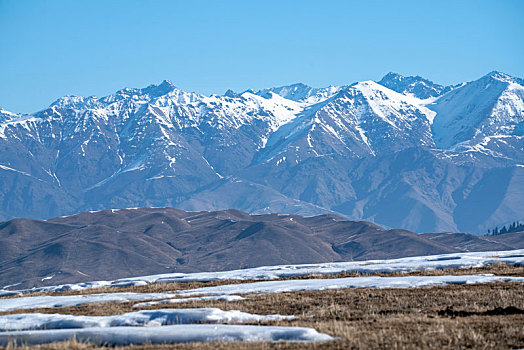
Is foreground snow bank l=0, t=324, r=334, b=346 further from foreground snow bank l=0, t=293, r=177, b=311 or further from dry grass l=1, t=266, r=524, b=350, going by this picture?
foreground snow bank l=0, t=293, r=177, b=311

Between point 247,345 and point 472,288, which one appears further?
point 472,288

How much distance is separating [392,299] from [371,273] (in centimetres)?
2045

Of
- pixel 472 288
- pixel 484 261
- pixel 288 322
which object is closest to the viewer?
pixel 288 322

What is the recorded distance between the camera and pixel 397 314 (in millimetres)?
31141

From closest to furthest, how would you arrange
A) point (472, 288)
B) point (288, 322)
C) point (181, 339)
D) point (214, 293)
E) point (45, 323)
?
point (181, 339), point (288, 322), point (45, 323), point (472, 288), point (214, 293)

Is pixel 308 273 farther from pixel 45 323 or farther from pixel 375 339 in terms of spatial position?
pixel 375 339

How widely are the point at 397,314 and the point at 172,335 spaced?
10.8 m

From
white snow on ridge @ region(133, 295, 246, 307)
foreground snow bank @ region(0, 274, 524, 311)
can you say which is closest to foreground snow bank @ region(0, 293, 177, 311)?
foreground snow bank @ region(0, 274, 524, 311)

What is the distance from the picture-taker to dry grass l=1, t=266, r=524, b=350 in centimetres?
2355

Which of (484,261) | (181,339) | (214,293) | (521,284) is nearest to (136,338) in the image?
(181,339)

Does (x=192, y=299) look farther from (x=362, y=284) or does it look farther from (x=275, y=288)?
(x=362, y=284)

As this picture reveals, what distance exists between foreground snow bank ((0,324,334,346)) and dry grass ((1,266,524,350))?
102cm

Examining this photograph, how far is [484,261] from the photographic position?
60219 mm

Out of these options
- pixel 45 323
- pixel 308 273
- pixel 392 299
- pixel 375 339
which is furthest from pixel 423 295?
pixel 308 273
